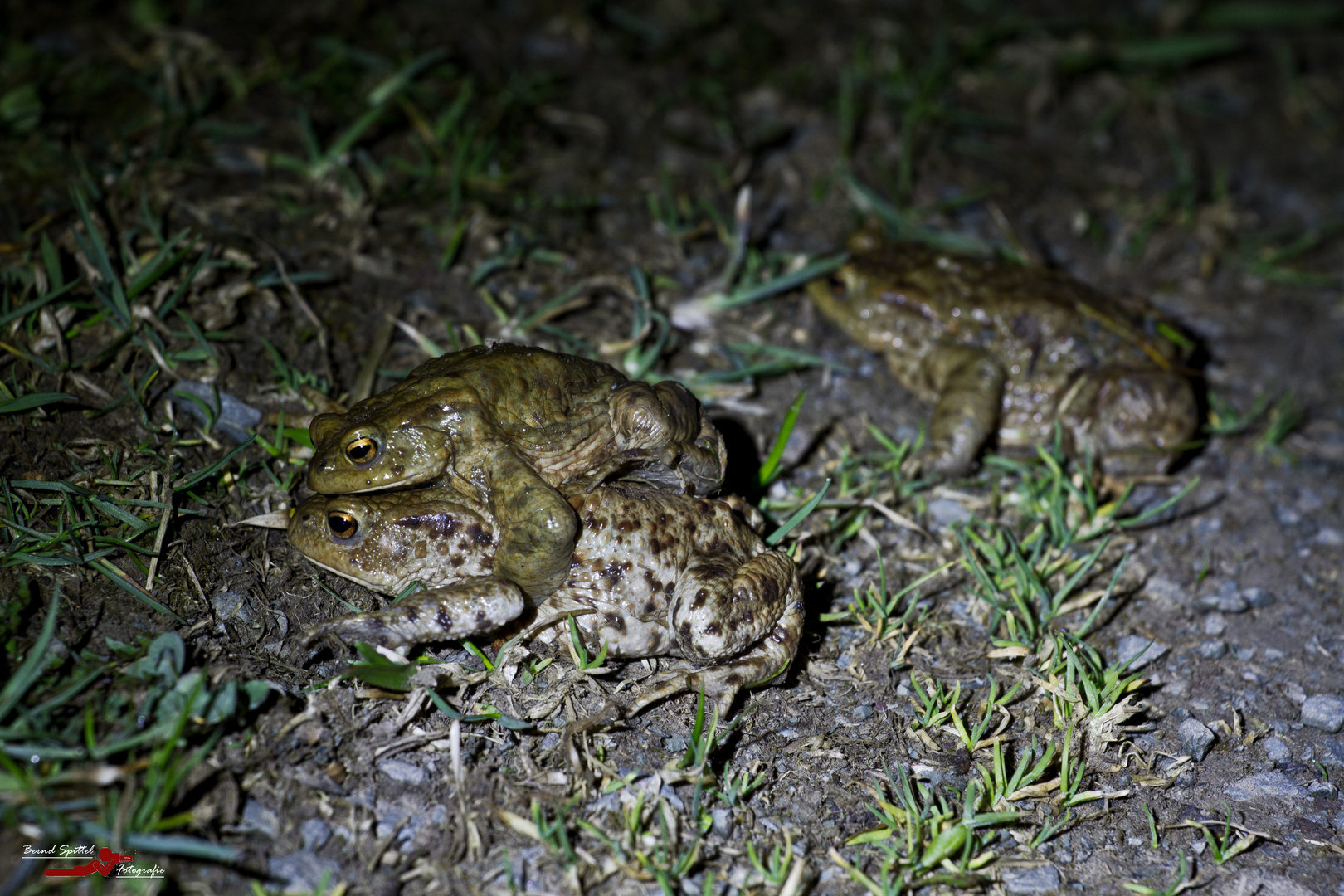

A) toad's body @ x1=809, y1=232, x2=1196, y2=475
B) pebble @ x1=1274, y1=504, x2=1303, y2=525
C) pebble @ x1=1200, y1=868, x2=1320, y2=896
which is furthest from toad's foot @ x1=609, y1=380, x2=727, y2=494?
pebble @ x1=1274, y1=504, x2=1303, y2=525

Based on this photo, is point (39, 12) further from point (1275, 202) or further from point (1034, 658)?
point (1275, 202)

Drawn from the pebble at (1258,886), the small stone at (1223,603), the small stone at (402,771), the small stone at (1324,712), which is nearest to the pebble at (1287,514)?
the small stone at (1223,603)

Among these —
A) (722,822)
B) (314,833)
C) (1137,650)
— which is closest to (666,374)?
(722,822)

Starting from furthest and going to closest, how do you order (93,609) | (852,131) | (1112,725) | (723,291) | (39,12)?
(852,131) → (39,12) → (723,291) → (1112,725) → (93,609)

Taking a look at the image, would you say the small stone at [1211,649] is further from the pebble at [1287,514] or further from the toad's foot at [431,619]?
the toad's foot at [431,619]

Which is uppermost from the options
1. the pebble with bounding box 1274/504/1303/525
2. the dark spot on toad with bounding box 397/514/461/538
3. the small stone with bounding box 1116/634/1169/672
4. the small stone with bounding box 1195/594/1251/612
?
the dark spot on toad with bounding box 397/514/461/538

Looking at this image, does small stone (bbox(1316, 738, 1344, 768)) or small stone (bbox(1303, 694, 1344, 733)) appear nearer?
small stone (bbox(1316, 738, 1344, 768))

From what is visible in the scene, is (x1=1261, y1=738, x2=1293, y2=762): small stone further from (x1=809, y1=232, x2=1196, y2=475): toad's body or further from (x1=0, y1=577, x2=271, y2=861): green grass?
(x1=0, y1=577, x2=271, y2=861): green grass

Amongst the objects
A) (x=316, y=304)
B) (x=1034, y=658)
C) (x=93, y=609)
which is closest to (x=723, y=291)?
(x=316, y=304)
